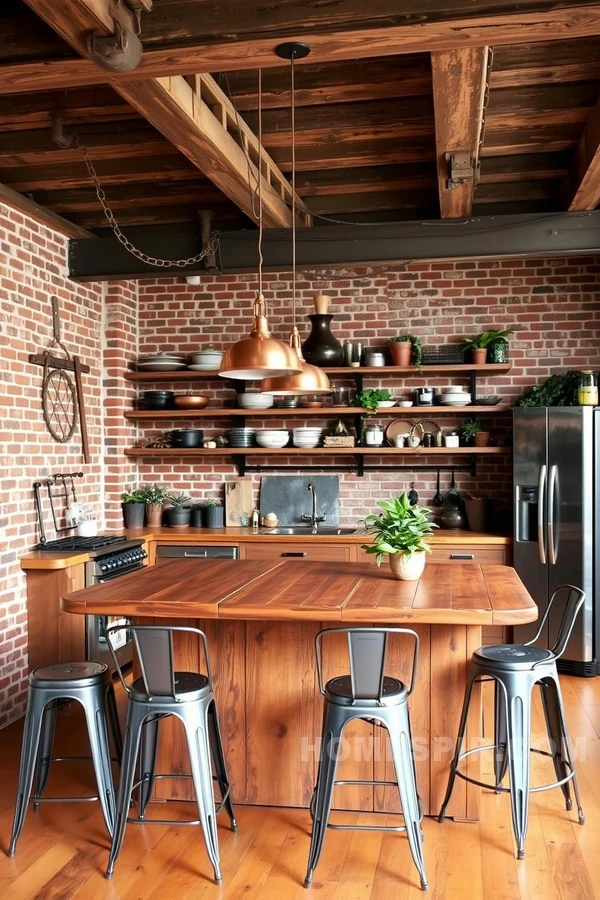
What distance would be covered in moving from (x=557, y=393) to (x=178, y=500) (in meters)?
2.93

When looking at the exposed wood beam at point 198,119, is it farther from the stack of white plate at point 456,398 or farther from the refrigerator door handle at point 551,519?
the refrigerator door handle at point 551,519

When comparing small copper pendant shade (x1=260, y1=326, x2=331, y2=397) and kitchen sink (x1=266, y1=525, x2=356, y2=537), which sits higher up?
small copper pendant shade (x1=260, y1=326, x2=331, y2=397)

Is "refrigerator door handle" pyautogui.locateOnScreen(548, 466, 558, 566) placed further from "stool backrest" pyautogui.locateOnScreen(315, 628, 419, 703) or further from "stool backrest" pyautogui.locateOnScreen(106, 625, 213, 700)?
"stool backrest" pyautogui.locateOnScreen(106, 625, 213, 700)

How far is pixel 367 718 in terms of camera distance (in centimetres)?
299

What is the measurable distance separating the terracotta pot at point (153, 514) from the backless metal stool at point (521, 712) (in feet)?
11.1

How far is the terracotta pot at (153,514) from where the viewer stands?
6273mm

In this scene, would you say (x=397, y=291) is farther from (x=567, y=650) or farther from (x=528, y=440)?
(x=567, y=650)

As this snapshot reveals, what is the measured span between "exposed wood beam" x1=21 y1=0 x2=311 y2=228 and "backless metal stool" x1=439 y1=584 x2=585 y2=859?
92.0 inches

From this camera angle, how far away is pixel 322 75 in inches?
140

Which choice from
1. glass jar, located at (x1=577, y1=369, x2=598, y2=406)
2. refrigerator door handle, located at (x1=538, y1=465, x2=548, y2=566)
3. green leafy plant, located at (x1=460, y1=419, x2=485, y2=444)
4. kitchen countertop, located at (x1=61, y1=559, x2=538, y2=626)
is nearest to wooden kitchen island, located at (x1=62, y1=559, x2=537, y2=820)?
kitchen countertop, located at (x1=61, y1=559, x2=538, y2=626)

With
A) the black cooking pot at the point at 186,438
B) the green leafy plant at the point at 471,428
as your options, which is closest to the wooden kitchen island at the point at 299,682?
the green leafy plant at the point at 471,428

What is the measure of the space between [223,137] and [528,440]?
9.64 feet

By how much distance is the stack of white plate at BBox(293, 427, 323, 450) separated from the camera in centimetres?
615

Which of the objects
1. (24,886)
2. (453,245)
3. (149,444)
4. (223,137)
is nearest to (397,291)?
(453,245)
